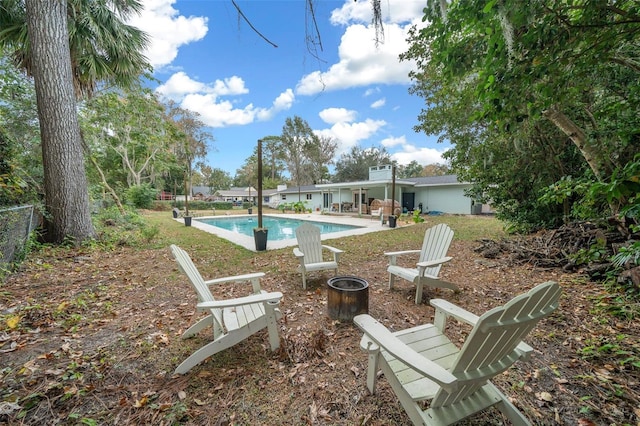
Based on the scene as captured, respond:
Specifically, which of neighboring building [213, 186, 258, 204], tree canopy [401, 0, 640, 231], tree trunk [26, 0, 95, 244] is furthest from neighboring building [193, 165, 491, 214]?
neighboring building [213, 186, 258, 204]

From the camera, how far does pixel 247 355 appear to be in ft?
7.63

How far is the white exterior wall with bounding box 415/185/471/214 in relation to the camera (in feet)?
53.8

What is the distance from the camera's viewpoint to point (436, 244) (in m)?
3.79

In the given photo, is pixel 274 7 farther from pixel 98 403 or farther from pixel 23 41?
pixel 23 41

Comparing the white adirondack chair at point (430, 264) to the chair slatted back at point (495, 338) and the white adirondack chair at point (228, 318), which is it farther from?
the white adirondack chair at point (228, 318)

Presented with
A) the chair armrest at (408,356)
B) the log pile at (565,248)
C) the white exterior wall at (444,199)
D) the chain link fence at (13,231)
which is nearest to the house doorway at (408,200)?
→ the white exterior wall at (444,199)

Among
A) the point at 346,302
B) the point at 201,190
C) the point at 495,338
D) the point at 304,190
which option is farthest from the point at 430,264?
A: the point at 201,190

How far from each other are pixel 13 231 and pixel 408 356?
582cm

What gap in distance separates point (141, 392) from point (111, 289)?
247 cm

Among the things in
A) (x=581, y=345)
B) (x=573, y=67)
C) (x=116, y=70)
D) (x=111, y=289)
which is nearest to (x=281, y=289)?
(x=111, y=289)

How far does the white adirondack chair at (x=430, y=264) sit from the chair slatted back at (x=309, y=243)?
1.14 metres

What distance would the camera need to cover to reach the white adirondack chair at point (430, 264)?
10.9 ft

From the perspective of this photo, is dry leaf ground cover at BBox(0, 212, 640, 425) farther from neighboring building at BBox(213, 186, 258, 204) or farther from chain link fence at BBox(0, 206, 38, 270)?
neighboring building at BBox(213, 186, 258, 204)

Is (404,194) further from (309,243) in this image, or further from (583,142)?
(309,243)
